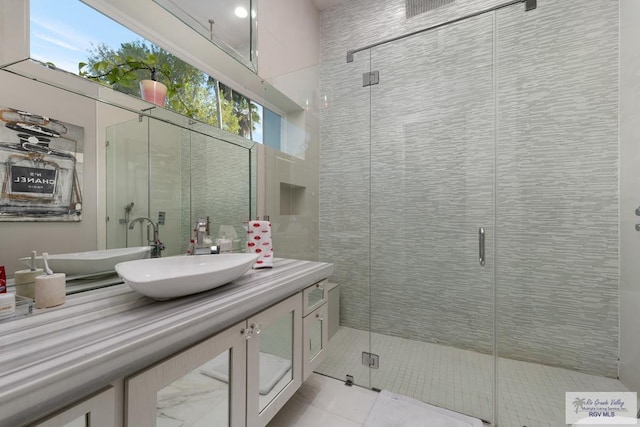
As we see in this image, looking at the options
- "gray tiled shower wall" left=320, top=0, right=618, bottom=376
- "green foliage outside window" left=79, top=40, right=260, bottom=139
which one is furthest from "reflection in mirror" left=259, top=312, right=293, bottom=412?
"green foliage outside window" left=79, top=40, right=260, bottom=139

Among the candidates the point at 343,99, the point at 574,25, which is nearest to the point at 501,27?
the point at 574,25

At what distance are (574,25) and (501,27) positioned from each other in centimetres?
45

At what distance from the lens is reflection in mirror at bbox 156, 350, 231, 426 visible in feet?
2.29

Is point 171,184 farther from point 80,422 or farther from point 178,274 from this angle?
point 80,422

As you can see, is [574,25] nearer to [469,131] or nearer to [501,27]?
[501,27]

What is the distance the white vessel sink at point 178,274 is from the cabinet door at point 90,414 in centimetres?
25

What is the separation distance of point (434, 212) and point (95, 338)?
193 centimetres

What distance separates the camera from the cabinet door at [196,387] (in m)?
0.63

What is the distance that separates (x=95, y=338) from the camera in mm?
573

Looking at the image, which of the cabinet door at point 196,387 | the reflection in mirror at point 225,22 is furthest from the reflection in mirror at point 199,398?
the reflection in mirror at point 225,22

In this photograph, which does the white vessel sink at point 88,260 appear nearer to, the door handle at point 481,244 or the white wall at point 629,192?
the door handle at point 481,244

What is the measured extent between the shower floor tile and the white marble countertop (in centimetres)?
120

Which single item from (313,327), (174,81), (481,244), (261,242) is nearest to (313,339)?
(313,327)

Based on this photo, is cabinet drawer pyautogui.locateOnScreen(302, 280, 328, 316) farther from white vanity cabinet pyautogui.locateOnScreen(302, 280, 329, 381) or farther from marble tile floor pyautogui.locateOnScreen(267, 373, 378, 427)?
marble tile floor pyautogui.locateOnScreen(267, 373, 378, 427)
